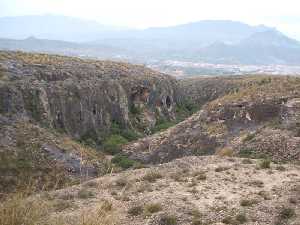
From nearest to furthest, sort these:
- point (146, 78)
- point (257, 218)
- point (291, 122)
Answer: point (257, 218)
point (291, 122)
point (146, 78)

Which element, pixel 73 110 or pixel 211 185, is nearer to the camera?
pixel 211 185

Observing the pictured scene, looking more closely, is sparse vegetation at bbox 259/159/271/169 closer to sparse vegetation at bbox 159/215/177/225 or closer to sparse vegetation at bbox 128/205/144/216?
sparse vegetation at bbox 128/205/144/216

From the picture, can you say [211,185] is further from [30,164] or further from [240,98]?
[240,98]

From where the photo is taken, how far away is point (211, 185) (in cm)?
2056

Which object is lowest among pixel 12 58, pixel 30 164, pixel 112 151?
pixel 112 151

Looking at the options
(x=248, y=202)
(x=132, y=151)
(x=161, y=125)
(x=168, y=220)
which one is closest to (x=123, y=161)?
(x=132, y=151)

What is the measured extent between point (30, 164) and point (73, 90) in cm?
1720

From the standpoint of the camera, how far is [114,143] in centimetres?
4231

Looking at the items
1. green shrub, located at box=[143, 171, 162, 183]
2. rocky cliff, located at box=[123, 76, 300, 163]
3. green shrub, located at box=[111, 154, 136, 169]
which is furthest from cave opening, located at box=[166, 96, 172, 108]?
green shrub, located at box=[143, 171, 162, 183]

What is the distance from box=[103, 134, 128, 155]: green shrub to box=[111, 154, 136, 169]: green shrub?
287 cm

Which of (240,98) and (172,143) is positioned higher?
(240,98)

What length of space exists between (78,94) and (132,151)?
25.3 feet

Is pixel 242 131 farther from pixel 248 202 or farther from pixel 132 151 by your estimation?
pixel 248 202

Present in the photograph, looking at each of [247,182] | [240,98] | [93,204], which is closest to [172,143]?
[240,98]
